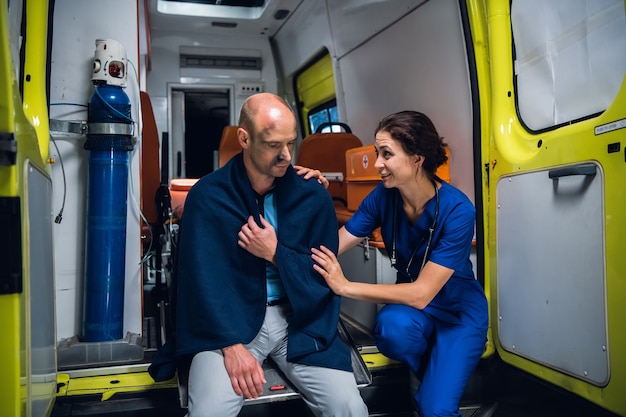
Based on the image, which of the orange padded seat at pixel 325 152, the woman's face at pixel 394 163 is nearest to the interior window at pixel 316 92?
the orange padded seat at pixel 325 152

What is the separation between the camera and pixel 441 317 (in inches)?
92.2

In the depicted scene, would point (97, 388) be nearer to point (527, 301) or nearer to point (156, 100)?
point (527, 301)

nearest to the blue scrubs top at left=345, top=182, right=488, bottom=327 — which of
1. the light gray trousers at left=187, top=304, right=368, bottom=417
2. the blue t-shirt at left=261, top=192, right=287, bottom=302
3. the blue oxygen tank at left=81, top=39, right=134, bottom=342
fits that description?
the blue t-shirt at left=261, top=192, right=287, bottom=302

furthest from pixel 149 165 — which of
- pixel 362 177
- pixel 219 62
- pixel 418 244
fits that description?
pixel 219 62

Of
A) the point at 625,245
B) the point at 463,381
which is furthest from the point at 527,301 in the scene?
the point at 625,245

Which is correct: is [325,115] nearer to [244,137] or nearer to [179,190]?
[179,190]

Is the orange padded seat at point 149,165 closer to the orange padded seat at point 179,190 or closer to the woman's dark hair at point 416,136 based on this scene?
the orange padded seat at point 179,190

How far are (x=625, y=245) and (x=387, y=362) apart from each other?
1.28m

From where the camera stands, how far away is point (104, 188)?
2.45 meters

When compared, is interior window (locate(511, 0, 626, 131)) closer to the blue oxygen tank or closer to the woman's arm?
the woman's arm

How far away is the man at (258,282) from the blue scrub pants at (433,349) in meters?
0.40

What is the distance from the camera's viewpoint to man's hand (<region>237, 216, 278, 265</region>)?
77.2 inches

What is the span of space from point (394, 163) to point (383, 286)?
606 millimetres

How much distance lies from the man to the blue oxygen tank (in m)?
0.68
